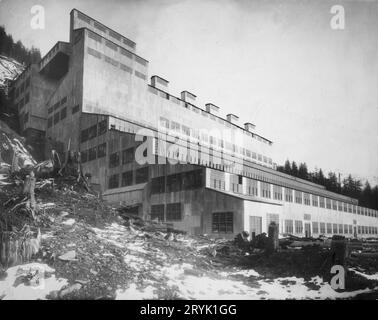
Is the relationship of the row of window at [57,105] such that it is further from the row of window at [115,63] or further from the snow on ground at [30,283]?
the snow on ground at [30,283]

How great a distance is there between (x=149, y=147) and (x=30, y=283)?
10.6 metres

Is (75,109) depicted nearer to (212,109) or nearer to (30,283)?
(30,283)

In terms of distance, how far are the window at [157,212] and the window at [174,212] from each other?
0.42 meters

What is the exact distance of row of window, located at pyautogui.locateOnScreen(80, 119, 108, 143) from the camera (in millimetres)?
19484

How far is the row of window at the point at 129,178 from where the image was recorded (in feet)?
55.2

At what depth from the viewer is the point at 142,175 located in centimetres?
1692

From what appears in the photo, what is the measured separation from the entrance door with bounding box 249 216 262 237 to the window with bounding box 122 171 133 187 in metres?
7.19

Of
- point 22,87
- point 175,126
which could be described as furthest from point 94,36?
point 22,87

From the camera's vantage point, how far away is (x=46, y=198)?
1235 cm

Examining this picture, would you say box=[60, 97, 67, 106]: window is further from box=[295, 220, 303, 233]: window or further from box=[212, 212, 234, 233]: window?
box=[295, 220, 303, 233]: window

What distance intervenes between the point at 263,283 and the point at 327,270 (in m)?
2.20

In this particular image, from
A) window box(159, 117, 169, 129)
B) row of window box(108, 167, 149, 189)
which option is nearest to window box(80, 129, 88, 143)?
row of window box(108, 167, 149, 189)

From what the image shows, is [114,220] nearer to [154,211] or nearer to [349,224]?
[154,211]

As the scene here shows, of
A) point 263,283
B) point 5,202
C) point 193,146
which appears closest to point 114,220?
point 5,202
